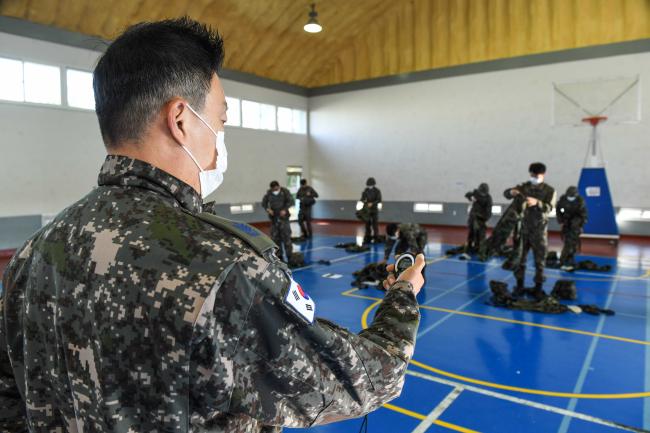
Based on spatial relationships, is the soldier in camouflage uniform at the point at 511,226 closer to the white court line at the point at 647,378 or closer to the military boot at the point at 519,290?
the military boot at the point at 519,290

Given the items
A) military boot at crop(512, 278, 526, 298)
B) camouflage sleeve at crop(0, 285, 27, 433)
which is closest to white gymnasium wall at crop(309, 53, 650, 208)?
military boot at crop(512, 278, 526, 298)

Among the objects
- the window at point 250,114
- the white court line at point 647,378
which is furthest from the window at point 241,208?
the white court line at point 647,378

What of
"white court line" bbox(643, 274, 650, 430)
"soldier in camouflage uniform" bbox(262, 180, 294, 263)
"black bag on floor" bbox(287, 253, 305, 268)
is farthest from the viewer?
"soldier in camouflage uniform" bbox(262, 180, 294, 263)

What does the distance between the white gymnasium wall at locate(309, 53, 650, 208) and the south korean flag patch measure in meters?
17.3

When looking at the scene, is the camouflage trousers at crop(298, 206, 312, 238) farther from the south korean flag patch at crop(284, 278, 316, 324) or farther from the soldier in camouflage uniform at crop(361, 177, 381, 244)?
the south korean flag patch at crop(284, 278, 316, 324)

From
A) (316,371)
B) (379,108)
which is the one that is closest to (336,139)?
(379,108)

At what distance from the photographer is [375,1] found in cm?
1789

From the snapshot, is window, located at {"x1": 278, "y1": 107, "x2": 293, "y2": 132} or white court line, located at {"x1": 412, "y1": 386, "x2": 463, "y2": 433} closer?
white court line, located at {"x1": 412, "y1": 386, "x2": 463, "y2": 433}

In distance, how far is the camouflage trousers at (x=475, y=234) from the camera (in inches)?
482

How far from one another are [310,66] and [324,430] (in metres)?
19.4

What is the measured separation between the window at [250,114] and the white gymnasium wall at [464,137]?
3.59m

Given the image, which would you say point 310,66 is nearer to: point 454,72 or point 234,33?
point 234,33

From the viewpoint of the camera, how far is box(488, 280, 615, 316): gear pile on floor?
7047 mm

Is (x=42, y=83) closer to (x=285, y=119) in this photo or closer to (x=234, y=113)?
(x=234, y=113)
